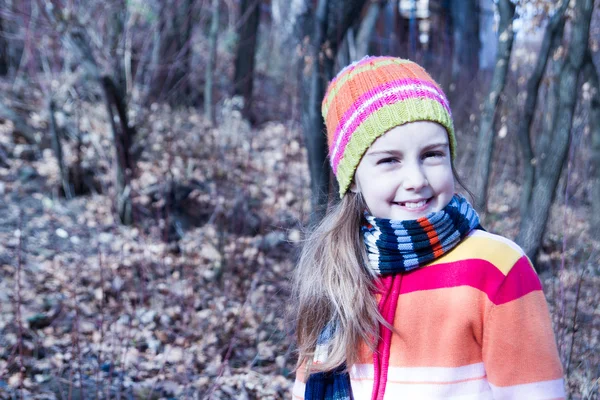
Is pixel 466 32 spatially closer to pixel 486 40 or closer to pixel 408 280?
pixel 486 40

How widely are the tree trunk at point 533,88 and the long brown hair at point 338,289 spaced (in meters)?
3.16

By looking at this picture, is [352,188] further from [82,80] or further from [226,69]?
[226,69]

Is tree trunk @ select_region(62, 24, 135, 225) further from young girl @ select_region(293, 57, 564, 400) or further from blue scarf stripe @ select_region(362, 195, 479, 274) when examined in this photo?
blue scarf stripe @ select_region(362, 195, 479, 274)

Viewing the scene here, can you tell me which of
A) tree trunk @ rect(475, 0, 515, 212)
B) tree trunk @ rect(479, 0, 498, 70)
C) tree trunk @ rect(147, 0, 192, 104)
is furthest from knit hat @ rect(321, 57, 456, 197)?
tree trunk @ rect(479, 0, 498, 70)

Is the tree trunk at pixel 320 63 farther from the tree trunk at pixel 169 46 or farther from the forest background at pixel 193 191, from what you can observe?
the tree trunk at pixel 169 46

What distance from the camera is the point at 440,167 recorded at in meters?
1.57

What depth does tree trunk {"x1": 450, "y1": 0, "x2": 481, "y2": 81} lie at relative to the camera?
11625 mm

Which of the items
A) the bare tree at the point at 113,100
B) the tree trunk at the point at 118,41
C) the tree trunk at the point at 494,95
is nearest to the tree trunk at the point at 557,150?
the tree trunk at the point at 494,95

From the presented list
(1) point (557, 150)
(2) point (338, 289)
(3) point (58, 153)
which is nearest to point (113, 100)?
(3) point (58, 153)

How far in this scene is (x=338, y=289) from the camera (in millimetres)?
1734

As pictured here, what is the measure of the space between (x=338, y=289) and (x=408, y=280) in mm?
225

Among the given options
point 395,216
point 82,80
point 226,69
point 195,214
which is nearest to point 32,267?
point 195,214

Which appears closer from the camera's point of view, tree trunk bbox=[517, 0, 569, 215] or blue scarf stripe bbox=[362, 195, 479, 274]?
blue scarf stripe bbox=[362, 195, 479, 274]

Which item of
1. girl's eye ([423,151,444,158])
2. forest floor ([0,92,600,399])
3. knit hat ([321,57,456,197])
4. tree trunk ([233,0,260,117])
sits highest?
tree trunk ([233,0,260,117])
